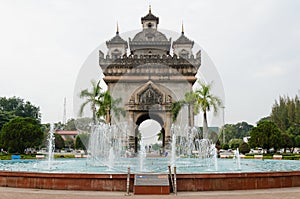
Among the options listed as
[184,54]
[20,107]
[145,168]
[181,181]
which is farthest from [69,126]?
[181,181]

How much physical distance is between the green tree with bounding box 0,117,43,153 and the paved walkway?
30263 mm

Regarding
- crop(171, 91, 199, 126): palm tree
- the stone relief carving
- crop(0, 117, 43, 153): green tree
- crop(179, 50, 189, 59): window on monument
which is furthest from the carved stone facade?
crop(0, 117, 43, 153): green tree

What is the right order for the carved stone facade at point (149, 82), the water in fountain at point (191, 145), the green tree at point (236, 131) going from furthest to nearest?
the green tree at point (236, 131) → the carved stone facade at point (149, 82) → the water in fountain at point (191, 145)

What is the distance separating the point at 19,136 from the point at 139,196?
33356 millimetres

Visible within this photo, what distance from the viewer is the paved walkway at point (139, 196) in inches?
370

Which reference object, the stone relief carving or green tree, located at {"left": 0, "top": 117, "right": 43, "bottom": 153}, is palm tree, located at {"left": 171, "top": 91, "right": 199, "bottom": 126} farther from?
green tree, located at {"left": 0, "top": 117, "right": 43, "bottom": 153}

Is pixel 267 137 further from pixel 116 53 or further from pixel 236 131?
pixel 236 131

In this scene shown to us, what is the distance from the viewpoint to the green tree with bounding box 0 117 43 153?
39.0 metres

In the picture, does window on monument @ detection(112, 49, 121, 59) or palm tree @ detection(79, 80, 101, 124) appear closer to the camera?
palm tree @ detection(79, 80, 101, 124)

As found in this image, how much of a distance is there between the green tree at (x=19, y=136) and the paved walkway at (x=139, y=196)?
3026 cm

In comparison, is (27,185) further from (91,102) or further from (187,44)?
(187,44)

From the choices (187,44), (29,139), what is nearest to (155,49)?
(187,44)

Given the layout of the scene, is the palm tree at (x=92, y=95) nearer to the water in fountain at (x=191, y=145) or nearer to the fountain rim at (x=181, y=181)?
the water in fountain at (x=191, y=145)

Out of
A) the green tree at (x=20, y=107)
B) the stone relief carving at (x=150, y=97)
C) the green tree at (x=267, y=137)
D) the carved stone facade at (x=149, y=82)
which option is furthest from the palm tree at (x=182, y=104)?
the green tree at (x=20, y=107)
